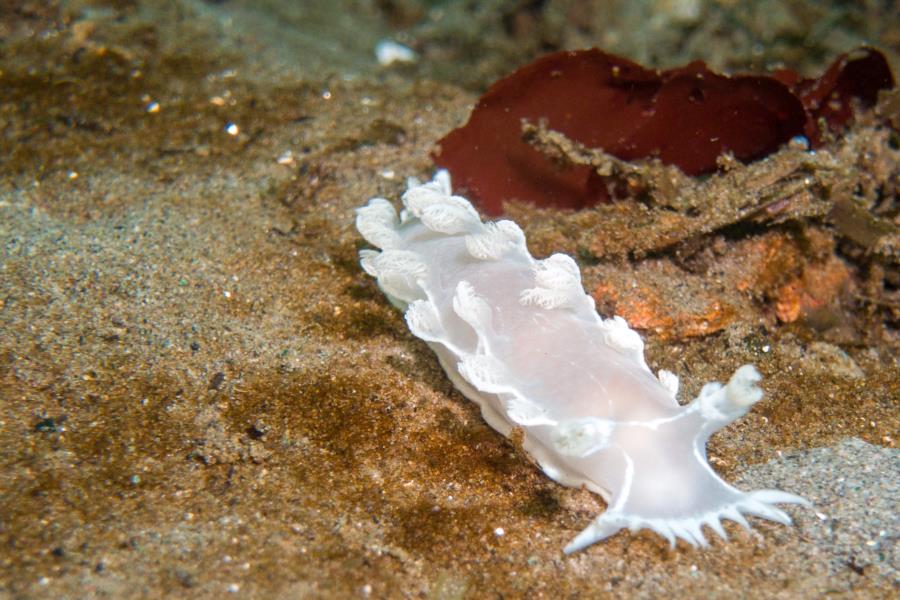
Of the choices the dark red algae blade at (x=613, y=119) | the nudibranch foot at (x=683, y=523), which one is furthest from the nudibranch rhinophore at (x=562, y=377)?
the dark red algae blade at (x=613, y=119)

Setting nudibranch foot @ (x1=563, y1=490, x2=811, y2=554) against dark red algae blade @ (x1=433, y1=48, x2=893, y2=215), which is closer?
nudibranch foot @ (x1=563, y1=490, x2=811, y2=554)

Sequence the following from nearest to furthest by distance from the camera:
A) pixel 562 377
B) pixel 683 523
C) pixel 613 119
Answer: pixel 683 523 → pixel 562 377 → pixel 613 119

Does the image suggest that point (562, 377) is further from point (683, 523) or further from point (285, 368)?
point (285, 368)

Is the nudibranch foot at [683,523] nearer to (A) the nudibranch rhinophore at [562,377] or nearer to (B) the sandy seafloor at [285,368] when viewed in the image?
(A) the nudibranch rhinophore at [562,377]

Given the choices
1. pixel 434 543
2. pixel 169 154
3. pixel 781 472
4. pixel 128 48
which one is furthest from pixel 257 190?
pixel 781 472

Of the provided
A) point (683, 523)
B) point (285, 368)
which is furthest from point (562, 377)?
point (285, 368)

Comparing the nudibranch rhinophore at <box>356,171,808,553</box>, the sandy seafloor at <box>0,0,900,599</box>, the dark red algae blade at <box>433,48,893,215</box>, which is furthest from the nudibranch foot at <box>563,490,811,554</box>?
the dark red algae blade at <box>433,48,893,215</box>

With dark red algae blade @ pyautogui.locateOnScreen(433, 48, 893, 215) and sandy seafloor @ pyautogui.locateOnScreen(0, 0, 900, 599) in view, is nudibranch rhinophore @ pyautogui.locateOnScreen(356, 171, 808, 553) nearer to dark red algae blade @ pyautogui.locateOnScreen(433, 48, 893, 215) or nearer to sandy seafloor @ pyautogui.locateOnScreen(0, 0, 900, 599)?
sandy seafloor @ pyautogui.locateOnScreen(0, 0, 900, 599)
